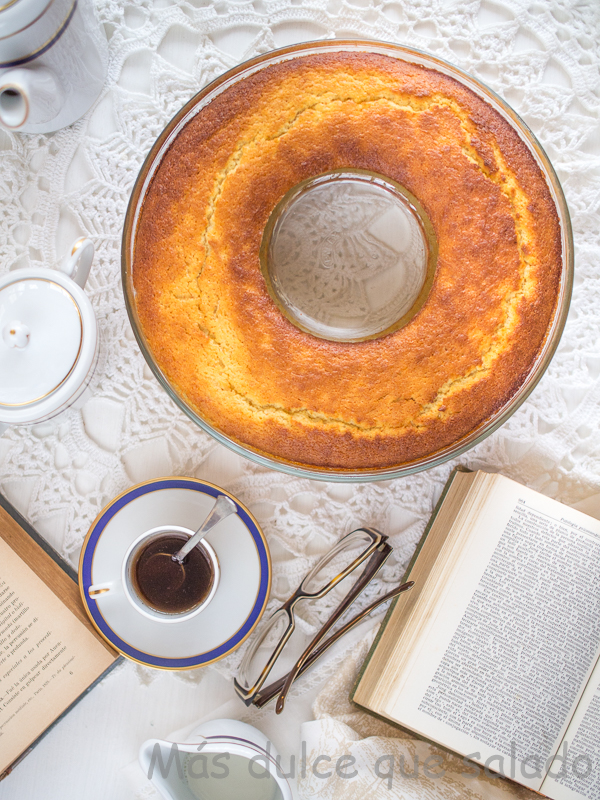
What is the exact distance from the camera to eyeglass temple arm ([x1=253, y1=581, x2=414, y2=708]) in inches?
45.4

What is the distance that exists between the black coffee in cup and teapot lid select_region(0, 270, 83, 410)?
37cm

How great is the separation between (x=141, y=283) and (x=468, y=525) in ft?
2.45

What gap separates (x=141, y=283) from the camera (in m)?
0.89

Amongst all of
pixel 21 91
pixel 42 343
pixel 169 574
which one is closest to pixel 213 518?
pixel 169 574

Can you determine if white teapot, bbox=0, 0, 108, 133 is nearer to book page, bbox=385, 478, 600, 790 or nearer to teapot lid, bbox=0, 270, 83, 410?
teapot lid, bbox=0, 270, 83, 410

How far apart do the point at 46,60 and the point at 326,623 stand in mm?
1156

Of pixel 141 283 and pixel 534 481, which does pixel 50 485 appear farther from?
pixel 534 481

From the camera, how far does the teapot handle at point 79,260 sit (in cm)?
110

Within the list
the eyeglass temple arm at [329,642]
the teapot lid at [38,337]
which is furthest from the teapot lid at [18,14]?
the eyeglass temple arm at [329,642]

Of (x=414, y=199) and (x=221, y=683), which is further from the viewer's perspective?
(x=221, y=683)

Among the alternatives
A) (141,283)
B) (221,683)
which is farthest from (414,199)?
(221,683)

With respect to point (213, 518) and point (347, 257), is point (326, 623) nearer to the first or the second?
point (213, 518)

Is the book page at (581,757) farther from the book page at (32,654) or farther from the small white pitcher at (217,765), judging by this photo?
the book page at (32,654)

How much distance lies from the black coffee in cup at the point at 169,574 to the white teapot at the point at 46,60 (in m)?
0.80
